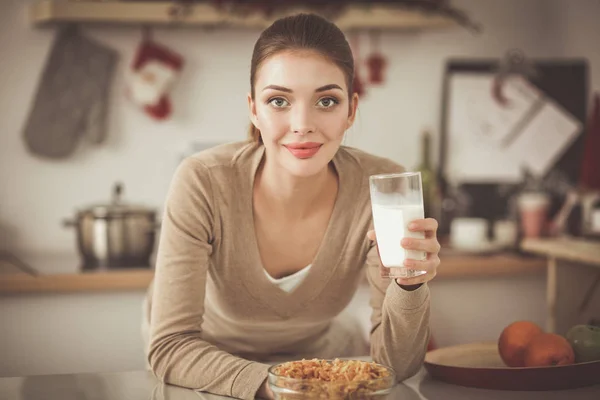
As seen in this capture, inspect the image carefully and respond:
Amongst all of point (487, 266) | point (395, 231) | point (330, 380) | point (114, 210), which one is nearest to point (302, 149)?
point (395, 231)

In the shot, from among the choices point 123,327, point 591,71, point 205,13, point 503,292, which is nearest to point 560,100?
point 591,71

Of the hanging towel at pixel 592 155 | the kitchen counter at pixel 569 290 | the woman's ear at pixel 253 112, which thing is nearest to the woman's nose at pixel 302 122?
the woman's ear at pixel 253 112

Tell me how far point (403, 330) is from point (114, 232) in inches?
63.0

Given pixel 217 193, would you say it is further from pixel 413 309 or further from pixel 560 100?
pixel 560 100

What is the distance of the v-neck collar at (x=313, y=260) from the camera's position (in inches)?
58.3

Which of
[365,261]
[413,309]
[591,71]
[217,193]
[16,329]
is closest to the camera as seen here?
[413,309]

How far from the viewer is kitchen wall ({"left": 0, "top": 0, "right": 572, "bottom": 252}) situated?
3.06m

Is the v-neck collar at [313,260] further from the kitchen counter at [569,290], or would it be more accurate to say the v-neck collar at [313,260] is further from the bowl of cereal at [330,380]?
the kitchen counter at [569,290]

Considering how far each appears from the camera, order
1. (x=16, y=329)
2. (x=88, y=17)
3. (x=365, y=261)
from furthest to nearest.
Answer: (x=88, y=17), (x=16, y=329), (x=365, y=261)

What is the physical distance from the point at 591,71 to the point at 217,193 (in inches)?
101

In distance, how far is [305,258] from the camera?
154 centimetres

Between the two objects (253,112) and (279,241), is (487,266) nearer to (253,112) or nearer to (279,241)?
(279,241)

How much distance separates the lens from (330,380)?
3.28 feet

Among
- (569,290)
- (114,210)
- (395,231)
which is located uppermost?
(395,231)
